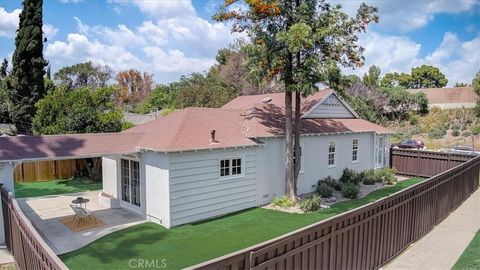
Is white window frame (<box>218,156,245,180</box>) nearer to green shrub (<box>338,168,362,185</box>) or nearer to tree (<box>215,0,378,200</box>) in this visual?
tree (<box>215,0,378,200</box>)

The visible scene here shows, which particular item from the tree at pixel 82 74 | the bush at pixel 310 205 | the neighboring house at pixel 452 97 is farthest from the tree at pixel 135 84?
the bush at pixel 310 205

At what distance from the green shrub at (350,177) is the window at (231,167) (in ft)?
22.7

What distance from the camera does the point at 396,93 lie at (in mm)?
45188

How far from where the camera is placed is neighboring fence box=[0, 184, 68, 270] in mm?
4549

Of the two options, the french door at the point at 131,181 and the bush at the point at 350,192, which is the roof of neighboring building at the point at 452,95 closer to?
the bush at the point at 350,192

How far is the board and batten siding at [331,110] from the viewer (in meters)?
18.9

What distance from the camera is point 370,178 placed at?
1838cm

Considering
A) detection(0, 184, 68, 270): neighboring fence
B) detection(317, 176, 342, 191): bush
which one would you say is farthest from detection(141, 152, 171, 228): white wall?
detection(317, 176, 342, 191): bush

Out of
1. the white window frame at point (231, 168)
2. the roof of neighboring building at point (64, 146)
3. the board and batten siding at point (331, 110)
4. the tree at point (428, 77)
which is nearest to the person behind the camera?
the roof of neighboring building at point (64, 146)

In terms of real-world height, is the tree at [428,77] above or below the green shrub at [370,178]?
above

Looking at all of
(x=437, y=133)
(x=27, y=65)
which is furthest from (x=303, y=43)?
(x=437, y=133)

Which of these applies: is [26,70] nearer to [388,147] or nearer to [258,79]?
[258,79]

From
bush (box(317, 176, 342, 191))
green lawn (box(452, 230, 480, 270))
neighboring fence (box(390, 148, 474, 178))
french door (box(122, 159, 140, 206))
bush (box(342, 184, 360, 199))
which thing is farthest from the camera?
neighboring fence (box(390, 148, 474, 178))

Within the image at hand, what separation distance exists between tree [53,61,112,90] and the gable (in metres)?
58.1
